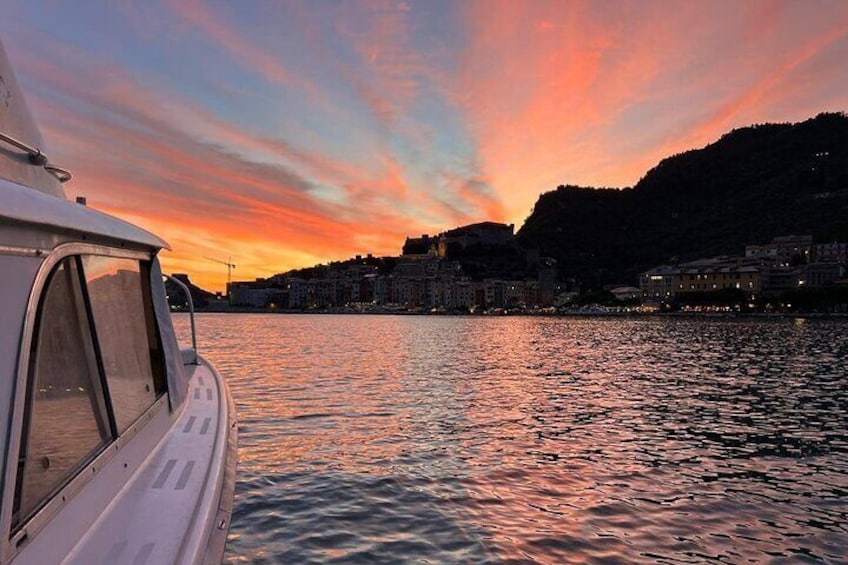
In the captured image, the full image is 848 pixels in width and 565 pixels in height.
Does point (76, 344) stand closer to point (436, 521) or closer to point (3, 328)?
point (3, 328)

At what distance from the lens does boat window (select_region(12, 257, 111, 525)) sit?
3.00m

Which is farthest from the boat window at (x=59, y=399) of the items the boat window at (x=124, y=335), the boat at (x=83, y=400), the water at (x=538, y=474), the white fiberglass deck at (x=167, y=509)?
the water at (x=538, y=474)

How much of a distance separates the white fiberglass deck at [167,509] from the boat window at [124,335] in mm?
506

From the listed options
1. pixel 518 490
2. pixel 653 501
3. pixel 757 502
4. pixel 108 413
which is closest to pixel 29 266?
pixel 108 413

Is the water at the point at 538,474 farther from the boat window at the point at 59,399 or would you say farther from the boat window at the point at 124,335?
the boat window at the point at 59,399

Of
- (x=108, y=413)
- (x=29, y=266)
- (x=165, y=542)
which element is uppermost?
(x=29, y=266)

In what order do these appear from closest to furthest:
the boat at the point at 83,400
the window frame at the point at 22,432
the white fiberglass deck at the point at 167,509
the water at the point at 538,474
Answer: the window frame at the point at 22,432, the boat at the point at 83,400, the white fiberglass deck at the point at 167,509, the water at the point at 538,474

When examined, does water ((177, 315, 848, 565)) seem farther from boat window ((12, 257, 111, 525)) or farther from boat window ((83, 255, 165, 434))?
boat window ((12, 257, 111, 525))

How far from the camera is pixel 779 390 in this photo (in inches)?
1014

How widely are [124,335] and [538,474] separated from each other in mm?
8929

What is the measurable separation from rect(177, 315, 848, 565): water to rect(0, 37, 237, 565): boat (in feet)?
9.92

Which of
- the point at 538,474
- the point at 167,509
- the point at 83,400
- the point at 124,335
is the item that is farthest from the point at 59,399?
the point at 538,474

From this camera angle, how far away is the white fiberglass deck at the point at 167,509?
3361 millimetres

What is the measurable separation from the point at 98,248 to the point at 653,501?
9.50 metres
